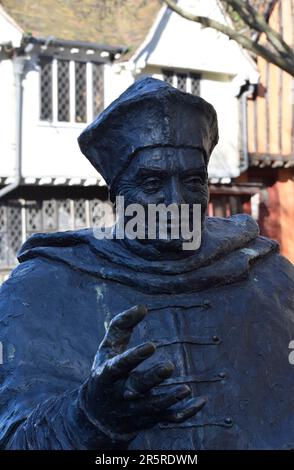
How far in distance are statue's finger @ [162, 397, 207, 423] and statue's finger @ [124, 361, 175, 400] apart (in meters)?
0.12

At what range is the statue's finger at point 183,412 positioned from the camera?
6.81ft

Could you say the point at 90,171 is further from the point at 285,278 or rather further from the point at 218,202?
the point at 285,278

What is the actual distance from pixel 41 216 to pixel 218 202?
4.35m

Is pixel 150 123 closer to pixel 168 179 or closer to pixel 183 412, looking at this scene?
pixel 168 179

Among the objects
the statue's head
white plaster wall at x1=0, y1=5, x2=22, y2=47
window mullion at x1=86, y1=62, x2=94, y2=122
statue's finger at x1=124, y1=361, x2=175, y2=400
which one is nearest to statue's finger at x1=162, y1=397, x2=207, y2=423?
statue's finger at x1=124, y1=361, x2=175, y2=400

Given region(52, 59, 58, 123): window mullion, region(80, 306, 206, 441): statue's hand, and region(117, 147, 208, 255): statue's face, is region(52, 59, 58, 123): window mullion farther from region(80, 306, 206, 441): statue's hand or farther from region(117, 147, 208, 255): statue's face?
region(80, 306, 206, 441): statue's hand

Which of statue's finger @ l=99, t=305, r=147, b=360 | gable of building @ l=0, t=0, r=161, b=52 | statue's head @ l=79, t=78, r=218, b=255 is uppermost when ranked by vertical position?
gable of building @ l=0, t=0, r=161, b=52

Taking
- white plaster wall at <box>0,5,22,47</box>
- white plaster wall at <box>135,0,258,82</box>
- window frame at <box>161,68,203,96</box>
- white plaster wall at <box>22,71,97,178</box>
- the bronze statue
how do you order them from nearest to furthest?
1. the bronze statue
2. white plaster wall at <box>0,5,22,47</box>
3. white plaster wall at <box>22,71,97,178</box>
4. white plaster wall at <box>135,0,258,82</box>
5. window frame at <box>161,68,203,96</box>

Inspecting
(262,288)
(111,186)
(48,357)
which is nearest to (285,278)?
(262,288)

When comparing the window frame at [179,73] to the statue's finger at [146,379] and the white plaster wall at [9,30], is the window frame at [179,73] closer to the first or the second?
the white plaster wall at [9,30]

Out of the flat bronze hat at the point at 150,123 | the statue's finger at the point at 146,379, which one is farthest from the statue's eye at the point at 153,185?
the statue's finger at the point at 146,379

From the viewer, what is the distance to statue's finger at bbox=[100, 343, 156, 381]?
193 cm

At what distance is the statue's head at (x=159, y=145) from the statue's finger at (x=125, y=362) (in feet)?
2.48

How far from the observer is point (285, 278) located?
3096mm
